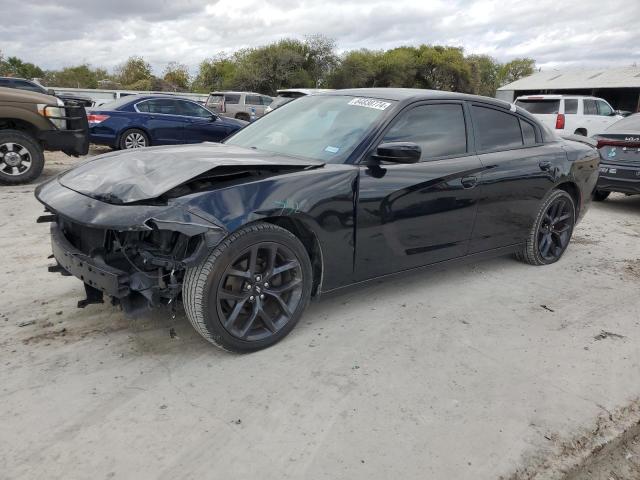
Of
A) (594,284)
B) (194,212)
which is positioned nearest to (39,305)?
(194,212)

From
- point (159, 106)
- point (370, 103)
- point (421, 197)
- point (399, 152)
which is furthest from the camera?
point (159, 106)

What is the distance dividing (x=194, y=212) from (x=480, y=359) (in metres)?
1.90

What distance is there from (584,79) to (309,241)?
32.0 metres

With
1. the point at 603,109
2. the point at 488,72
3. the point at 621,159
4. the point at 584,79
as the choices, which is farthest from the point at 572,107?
the point at 488,72

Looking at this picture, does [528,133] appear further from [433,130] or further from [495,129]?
[433,130]

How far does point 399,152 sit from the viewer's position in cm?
322

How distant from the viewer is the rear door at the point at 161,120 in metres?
11.1

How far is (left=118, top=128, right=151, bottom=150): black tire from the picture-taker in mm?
10827

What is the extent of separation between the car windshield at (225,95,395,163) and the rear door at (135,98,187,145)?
25.1 ft

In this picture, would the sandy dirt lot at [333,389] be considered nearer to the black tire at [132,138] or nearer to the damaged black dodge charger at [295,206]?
the damaged black dodge charger at [295,206]

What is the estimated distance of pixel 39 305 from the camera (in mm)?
3602

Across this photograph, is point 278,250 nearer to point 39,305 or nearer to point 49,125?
point 39,305

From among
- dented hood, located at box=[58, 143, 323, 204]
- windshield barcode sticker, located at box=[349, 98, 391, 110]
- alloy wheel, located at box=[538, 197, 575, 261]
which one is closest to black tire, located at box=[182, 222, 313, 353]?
dented hood, located at box=[58, 143, 323, 204]

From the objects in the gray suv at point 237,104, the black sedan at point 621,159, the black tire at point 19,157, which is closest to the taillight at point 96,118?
the black tire at point 19,157
